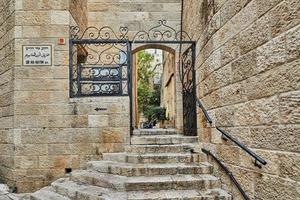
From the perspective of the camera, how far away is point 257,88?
9.69 ft

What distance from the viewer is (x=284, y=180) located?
8.23 ft

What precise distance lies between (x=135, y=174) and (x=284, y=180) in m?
2.13

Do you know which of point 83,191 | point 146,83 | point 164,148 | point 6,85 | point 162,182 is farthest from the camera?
point 146,83

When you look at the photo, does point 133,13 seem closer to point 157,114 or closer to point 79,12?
point 79,12

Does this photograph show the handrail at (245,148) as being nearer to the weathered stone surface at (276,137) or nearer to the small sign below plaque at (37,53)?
the weathered stone surface at (276,137)

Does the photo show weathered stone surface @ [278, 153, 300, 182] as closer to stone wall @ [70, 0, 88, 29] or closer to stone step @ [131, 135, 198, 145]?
stone step @ [131, 135, 198, 145]

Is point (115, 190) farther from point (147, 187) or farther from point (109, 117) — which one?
point (109, 117)

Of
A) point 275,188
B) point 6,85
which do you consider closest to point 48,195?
point 6,85

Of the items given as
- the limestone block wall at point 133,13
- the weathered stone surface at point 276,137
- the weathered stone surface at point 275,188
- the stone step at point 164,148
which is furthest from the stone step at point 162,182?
the limestone block wall at point 133,13

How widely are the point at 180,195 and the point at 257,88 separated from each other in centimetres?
153

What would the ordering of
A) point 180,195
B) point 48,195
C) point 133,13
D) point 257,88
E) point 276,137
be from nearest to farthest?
point 276,137
point 257,88
point 180,195
point 48,195
point 133,13

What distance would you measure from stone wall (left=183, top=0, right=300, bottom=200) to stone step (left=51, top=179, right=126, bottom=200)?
129cm

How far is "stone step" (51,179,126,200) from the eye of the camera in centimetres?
382

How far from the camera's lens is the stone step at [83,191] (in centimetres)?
382
